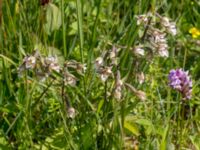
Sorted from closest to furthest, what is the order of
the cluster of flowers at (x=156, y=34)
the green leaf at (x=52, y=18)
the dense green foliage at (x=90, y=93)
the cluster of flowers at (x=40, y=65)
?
the cluster of flowers at (x=40, y=65) < the cluster of flowers at (x=156, y=34) < the dense green foliage at (x=90, y=93) < the green leaf at (x=52, y=18)

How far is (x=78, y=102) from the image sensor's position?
6.26 ft

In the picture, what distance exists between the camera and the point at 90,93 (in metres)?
1.92

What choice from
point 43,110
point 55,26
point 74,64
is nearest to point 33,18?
point 55,26

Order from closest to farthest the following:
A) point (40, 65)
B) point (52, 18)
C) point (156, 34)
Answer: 1. point (40, 65)
2. point (156, 34)
3. point (52, 18)

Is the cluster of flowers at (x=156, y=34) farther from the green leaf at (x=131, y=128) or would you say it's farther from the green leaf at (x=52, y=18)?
the green leaf at (x=52, y=18)

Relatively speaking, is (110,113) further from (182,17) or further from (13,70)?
(182,17)

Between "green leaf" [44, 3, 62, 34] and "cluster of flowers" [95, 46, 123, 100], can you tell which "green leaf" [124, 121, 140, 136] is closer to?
"cluster of flowers" [95, 46, 123, 100]

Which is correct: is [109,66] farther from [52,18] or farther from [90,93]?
[52,18]

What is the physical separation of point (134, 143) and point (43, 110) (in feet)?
1.12

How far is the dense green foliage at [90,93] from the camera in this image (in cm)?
179

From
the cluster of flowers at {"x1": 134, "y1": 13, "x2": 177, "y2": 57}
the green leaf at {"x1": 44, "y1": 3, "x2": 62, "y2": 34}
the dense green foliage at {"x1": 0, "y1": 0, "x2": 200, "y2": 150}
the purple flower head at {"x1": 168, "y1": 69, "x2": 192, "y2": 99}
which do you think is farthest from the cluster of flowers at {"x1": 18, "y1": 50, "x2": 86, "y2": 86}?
the green leaf at {"x1": 44, "y1": 3, "x2": 62, "y2": 34}

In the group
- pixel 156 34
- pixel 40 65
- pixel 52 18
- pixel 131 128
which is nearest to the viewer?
pixel 40 65

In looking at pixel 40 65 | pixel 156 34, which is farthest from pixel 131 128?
pixel 40 65

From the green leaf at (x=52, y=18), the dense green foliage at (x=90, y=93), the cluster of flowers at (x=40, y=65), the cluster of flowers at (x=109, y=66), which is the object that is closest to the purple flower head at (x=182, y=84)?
the dense green foliage at (x=90, y=93)
